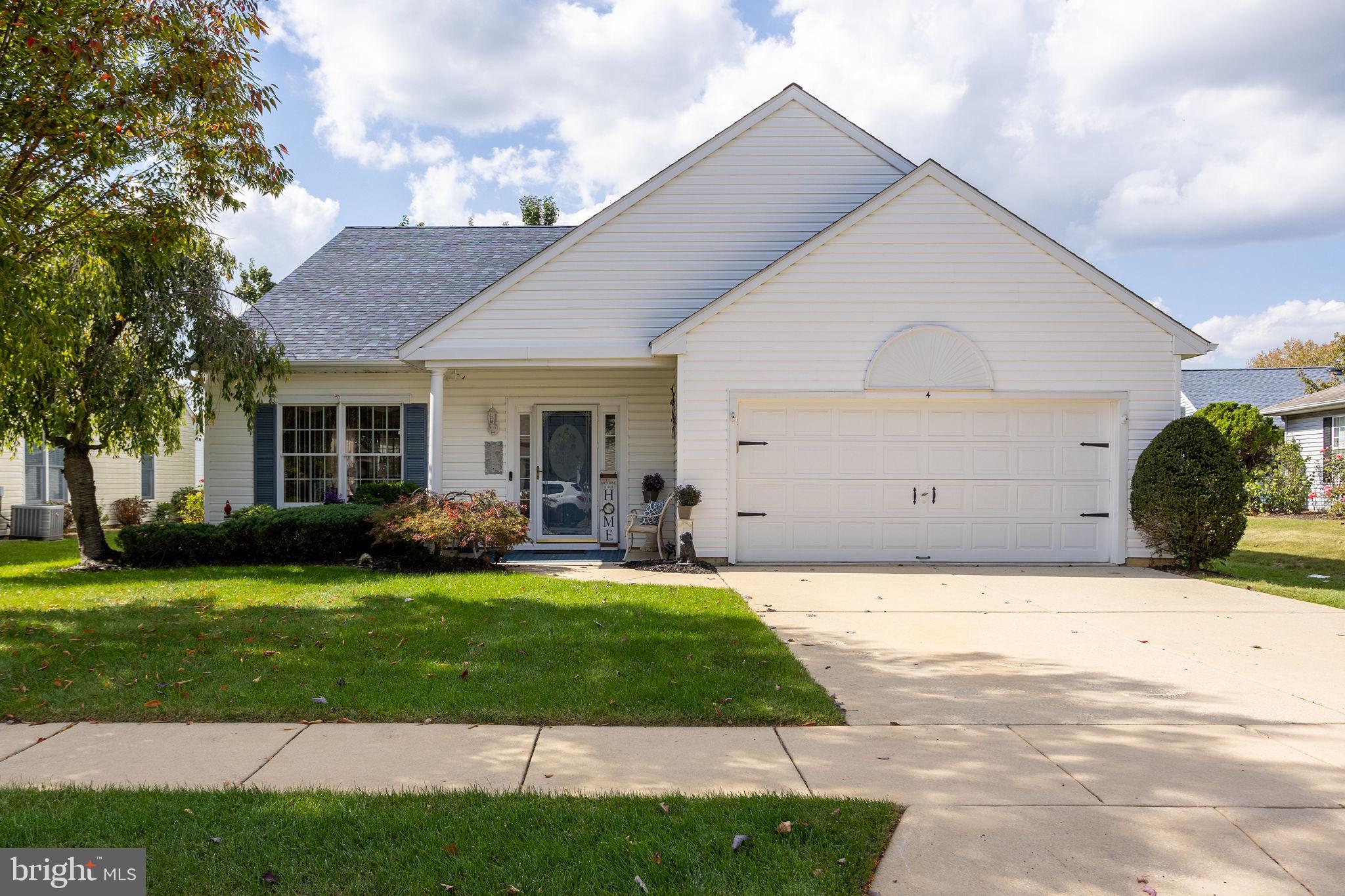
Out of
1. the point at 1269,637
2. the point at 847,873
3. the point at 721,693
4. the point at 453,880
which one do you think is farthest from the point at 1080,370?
the point at 453,880

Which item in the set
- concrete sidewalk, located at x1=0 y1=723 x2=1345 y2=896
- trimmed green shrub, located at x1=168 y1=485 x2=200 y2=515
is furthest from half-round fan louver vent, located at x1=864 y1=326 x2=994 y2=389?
trimmed green shrub, located at x1=168 y1=485 x2=200 y2=515

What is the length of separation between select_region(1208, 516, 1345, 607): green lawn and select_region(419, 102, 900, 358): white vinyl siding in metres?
7.64

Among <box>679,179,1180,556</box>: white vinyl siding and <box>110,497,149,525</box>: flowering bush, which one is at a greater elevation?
<box>679,179,1180,556</box>: white vinyl siding

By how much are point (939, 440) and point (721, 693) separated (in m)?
7.38

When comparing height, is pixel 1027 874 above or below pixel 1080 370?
below

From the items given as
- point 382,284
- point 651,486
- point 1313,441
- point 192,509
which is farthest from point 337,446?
point 1313,441

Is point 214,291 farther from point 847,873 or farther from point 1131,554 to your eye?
point 1131,554

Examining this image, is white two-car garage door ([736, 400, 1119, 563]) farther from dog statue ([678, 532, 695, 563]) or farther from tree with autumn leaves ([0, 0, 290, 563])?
tree with autumn leaves ([0, 0, 290, 563])

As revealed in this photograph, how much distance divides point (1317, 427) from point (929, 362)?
20.8 metres

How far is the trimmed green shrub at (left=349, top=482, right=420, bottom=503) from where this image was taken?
12.3m

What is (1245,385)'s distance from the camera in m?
32.9

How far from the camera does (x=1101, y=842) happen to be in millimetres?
3236

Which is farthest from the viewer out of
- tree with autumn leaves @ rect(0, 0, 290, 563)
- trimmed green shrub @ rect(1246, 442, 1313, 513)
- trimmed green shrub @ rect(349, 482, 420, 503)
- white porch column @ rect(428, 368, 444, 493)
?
trimmed green shrub @ rect(1246, 442, 1313, 513)

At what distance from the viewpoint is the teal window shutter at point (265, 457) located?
13.1 metres
